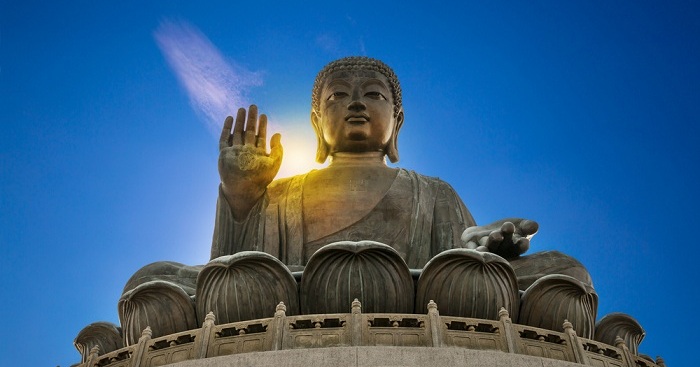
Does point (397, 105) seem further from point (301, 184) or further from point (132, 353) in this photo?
point (132, 353)

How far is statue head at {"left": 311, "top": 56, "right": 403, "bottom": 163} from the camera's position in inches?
523

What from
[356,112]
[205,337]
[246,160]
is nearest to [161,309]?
[205,337]

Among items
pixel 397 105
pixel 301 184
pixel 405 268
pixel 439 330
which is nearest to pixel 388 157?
pixel 397 105

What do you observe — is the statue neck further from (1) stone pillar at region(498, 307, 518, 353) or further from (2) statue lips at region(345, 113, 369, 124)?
(1) stone pillar at region(498, 307, 518, 353)

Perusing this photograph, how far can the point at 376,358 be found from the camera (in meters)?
8.24

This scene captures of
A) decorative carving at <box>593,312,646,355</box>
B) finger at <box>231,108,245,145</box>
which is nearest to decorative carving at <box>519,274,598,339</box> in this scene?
decorative carving at <box>593,312,646,355</box>

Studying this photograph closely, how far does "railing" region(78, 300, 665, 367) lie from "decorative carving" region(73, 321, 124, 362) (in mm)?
1149

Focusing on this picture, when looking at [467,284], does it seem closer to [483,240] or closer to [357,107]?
[483,240]

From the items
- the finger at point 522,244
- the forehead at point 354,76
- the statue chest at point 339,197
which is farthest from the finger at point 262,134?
the finger at point 522,244

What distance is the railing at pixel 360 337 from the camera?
8641 millimetres

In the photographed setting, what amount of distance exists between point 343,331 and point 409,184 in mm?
4319

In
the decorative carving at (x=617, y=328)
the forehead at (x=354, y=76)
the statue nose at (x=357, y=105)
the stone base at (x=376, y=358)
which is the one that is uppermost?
the forehead at (x=354, y=76)

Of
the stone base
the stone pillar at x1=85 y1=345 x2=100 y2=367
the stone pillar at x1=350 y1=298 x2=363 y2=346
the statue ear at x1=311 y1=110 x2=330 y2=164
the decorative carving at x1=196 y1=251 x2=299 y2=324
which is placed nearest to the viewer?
the stone base

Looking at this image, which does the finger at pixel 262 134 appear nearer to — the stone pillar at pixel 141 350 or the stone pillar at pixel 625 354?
the stone pillar at pixel 141 350
